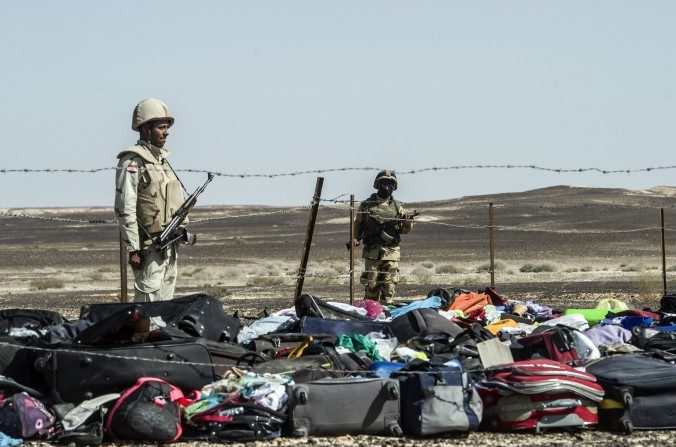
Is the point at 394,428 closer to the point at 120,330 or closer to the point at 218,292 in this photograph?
Answer: the point at 120,330

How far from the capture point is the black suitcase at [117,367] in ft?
30.4

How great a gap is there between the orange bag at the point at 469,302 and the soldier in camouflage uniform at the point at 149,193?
9.71 ft

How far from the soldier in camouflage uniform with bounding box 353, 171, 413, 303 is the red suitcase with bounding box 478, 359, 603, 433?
255 inches

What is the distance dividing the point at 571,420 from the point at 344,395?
5.02ft

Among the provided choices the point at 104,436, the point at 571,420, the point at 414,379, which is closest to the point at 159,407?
the point at 104,436

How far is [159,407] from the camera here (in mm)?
8977

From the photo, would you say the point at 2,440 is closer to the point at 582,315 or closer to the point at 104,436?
the point at 104,436

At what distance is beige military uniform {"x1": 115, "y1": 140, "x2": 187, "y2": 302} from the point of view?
11.8 m

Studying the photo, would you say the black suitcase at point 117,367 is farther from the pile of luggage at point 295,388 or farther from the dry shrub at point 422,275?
the dry shrub at point 422,275

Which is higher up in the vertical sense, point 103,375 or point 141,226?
point 141,226

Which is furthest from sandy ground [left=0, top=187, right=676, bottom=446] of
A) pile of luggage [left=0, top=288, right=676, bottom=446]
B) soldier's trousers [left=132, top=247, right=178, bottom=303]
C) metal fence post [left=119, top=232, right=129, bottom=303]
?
soldier's trousers [left=132, top=247, right=178, bottom=303]

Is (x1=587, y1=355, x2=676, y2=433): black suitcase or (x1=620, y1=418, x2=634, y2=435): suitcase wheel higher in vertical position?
(x1=587, y1=355, x2=676, y2=433): black suitcase

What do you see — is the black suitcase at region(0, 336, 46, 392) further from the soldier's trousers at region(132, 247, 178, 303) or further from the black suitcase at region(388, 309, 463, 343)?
the black suitcase at region(388, 309, 463, 343)

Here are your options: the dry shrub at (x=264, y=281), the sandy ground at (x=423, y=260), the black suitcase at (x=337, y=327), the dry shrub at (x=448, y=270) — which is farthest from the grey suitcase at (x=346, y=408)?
the dry shrub at (x=448, y=270)
